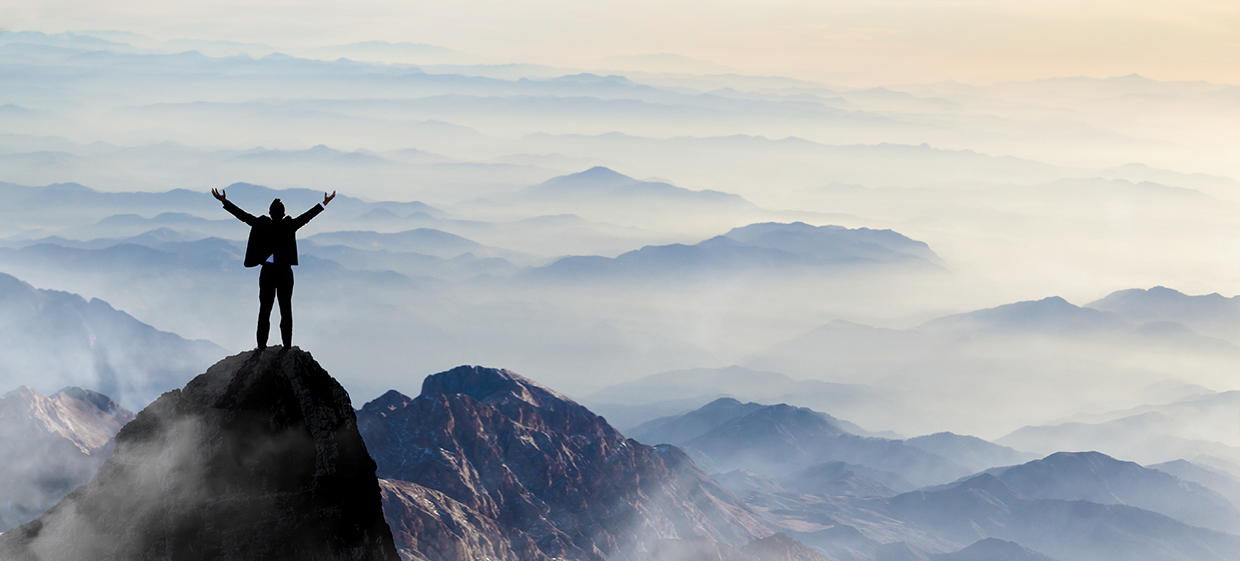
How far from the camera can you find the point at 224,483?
2788 centimetres

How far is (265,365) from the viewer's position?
29016mm

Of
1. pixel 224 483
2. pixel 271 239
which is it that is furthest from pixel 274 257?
pixel 224 483

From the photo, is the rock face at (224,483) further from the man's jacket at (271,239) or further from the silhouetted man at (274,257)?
the man's jacket at (271,239)

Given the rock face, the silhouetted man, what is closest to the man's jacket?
the silhouetted man

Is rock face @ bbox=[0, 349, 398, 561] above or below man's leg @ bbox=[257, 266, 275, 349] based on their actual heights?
below

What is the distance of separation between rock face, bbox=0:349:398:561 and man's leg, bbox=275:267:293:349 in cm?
105

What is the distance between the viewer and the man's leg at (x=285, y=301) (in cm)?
3014

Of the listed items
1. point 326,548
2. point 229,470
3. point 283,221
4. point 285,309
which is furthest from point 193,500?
point 283,221

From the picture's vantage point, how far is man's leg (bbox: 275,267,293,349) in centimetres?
3014

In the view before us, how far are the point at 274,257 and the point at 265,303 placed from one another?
135 cm

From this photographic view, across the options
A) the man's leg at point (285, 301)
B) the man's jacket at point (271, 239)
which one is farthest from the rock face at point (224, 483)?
the man's jacket at point (271, 239)

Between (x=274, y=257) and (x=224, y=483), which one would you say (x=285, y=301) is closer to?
(x=274, y=257)

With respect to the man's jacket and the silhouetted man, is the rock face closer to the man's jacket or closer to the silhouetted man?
the silhouetted man

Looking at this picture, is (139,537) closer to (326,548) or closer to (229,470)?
(229,470)
